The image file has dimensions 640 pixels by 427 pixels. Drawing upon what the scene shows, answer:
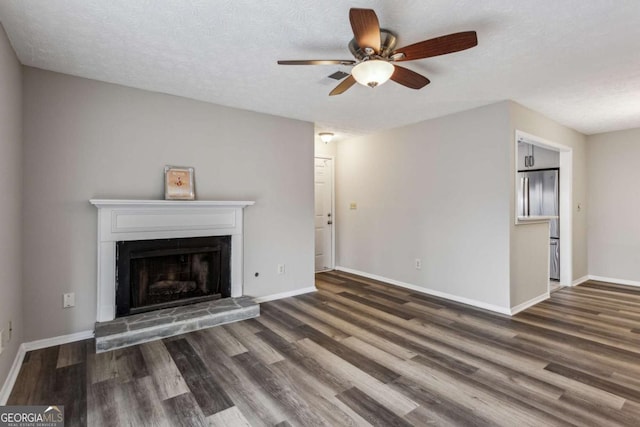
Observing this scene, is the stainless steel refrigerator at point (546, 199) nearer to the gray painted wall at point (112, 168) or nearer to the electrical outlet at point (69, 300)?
the gray painted wall at point (112, 168)

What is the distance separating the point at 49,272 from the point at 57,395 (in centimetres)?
122

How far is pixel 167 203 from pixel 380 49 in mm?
2480

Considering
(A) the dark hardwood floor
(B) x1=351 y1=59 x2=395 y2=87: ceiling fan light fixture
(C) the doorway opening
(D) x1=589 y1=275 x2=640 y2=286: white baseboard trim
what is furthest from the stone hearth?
(D) x1=589 y1=275 x2=640 y2=286: white baseboard trim

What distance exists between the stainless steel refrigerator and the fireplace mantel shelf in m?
4.64

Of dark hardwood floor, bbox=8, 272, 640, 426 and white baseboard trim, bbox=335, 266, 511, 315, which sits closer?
dark hardwood floor, bbox=8, 272, 640, 426

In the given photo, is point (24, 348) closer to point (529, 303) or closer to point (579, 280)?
point (529, 303)

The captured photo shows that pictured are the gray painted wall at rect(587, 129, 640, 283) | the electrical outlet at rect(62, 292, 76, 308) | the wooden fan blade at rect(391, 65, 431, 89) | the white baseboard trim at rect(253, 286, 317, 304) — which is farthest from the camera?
the gray painted wall at rect(587, 129, 640, 283)

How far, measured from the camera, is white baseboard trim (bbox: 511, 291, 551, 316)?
3.71 metres

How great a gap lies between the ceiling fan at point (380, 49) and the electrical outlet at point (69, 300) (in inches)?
110

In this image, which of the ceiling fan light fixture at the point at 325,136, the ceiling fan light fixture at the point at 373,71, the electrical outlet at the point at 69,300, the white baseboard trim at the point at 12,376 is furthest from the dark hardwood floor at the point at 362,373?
the ceiling fan light fixture at the point at 325,136

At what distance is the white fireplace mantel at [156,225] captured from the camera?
3.07 meters

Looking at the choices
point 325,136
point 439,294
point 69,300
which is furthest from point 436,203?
point 69,300

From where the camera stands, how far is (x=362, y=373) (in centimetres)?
240

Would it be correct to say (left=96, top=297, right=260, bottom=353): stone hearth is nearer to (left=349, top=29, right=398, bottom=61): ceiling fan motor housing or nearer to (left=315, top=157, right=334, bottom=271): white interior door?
(left=315, top=157, right=334, bottom=271): white interior door
